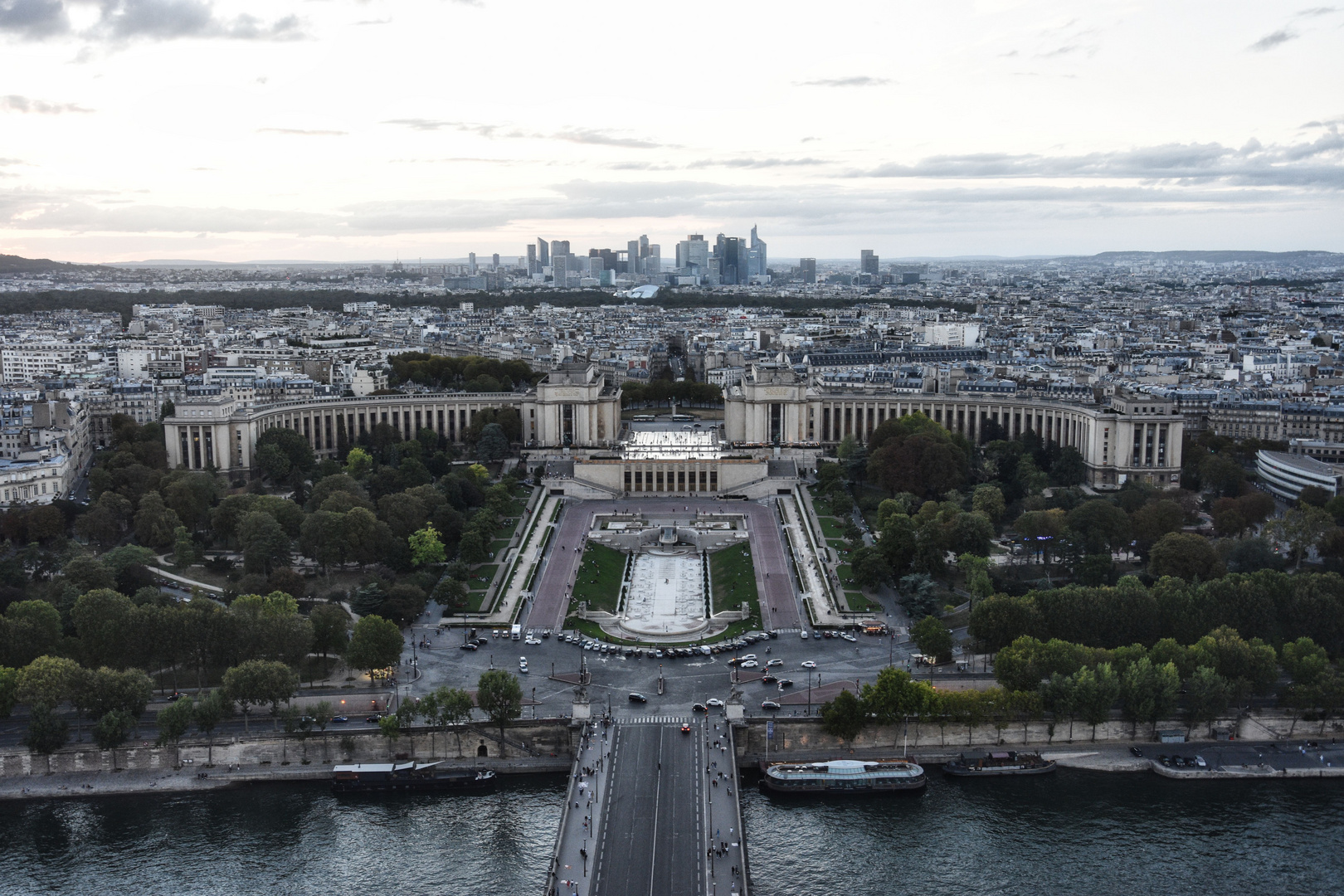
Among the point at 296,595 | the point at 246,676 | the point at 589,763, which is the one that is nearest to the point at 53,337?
the point at 296,595

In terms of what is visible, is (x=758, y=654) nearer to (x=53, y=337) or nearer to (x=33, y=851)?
(x=33, y=851)

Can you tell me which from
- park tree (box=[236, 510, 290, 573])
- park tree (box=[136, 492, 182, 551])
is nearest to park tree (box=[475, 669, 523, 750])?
park tree (box=[236, 510, 290, 573])

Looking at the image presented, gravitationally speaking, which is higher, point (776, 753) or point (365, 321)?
point (365, 321)

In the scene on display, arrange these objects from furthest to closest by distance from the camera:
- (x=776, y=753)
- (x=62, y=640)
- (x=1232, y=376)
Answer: (x=1232, y=376), (x=62, y=640), (x=776, y=753)

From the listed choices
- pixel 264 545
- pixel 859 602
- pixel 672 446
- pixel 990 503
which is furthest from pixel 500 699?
pixel 672 446

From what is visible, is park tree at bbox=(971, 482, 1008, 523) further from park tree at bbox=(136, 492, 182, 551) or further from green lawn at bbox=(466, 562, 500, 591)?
park tree at bbox=(136, 492, 182, 551)

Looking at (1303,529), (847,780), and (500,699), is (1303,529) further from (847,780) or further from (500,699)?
(500,699)

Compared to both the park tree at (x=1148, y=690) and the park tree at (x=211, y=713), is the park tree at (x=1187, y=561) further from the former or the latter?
the park tree at (x=211, y=713)
